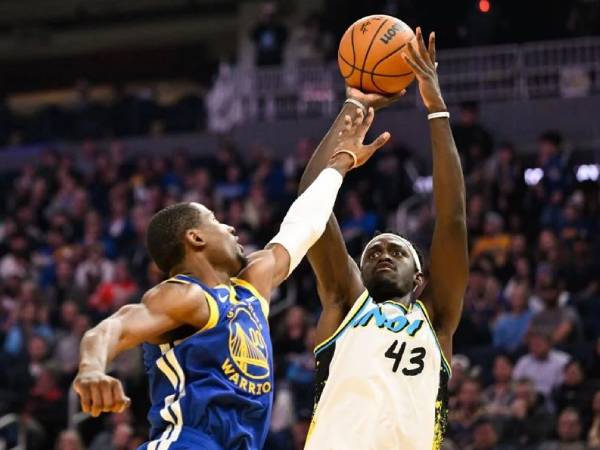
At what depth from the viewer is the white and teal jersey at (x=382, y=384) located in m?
5.74

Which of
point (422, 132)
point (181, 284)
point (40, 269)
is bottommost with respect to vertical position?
point (40, 269)

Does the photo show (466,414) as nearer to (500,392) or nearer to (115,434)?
(500,392)

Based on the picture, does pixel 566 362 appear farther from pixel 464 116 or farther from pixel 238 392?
pixel 238 392

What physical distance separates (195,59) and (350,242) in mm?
11635

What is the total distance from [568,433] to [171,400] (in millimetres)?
5990

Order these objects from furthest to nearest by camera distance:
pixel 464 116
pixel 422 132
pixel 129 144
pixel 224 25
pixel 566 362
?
pixel 224 25
pixel 129 144
pixel 422 132
pixel 464 116
pixel 566 362

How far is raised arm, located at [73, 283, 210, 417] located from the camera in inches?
161

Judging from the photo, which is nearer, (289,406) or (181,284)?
(181,284)

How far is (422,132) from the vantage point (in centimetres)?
1722

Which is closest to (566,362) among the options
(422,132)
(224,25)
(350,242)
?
(350,242)

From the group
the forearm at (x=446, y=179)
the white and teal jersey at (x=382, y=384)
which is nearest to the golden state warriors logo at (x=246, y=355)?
the white and teal jersey at (x=382, y=384)

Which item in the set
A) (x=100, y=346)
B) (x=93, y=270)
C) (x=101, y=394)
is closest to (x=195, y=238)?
(x=100, y=346)

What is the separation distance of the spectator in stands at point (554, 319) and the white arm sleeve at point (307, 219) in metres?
6.24

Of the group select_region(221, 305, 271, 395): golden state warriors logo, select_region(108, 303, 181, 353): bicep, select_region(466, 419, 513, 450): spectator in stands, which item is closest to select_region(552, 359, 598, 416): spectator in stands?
select_region(466, 419, 513, 450): spectator in stands
